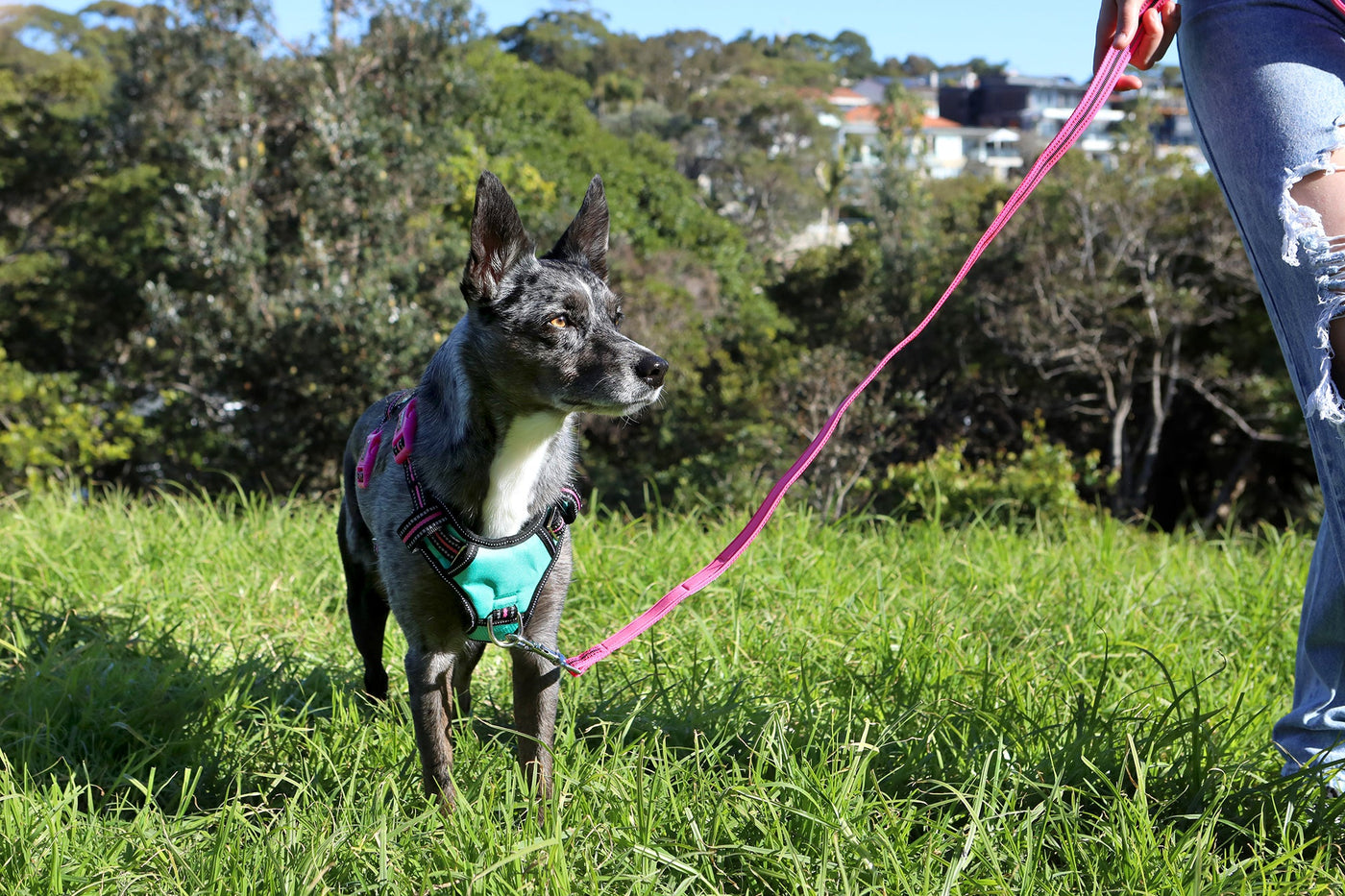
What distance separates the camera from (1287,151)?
2070mm

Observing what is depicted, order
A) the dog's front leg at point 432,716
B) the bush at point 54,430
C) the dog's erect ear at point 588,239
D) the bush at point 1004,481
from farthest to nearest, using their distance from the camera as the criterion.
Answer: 1. the bush at point 1004,481
2. the bush at point 54,430
3. the dog's erect ear at point 588,239
4. the dog's front leg at point 432,716

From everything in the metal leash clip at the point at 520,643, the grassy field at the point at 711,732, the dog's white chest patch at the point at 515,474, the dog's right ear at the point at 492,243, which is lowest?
the grassy field at the point at 711,732

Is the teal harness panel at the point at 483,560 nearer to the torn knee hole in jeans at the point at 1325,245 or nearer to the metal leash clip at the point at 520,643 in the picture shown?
the metal leash clip at the point at 520,643

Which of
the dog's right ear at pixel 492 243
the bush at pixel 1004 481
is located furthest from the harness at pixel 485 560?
the bush at pixel 1004 481

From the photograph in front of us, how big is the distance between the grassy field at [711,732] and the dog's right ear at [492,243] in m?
1.10

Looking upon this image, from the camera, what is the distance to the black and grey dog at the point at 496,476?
2.51 meters

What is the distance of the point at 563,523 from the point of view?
105 inches

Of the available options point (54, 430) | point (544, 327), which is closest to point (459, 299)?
point (54, 430)

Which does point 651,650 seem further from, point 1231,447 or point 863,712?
point 1231,447

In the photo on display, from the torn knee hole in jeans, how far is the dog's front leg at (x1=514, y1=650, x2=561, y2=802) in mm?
1749

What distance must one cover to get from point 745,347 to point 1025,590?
43.3 feet

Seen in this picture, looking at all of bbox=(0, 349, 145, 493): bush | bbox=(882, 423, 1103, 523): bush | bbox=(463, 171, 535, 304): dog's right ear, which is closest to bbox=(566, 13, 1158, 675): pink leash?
bbox=(463, 171, 535, 304): dog's right ear

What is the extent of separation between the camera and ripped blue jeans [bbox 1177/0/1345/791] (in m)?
2.05

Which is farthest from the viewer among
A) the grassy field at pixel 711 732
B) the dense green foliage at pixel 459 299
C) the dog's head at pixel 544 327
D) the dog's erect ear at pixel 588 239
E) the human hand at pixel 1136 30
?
the dense green foliage at pixel 459 299
